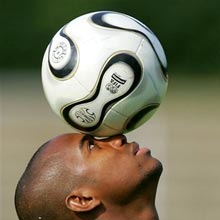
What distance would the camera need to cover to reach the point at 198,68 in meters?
24.1

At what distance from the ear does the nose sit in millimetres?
312

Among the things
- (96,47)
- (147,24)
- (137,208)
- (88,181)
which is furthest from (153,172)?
(147,24)

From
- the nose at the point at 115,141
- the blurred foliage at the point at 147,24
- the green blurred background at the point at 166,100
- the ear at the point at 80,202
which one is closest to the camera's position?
the ear at the point at 80,202

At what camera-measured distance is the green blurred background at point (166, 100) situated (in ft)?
61.1

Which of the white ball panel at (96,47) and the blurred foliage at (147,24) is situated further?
the blurred foliage at (147,24)

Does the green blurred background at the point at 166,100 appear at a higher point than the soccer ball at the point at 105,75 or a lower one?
lower

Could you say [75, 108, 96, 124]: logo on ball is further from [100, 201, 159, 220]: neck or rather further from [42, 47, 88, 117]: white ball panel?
[100, 201, 159, 220]: neck

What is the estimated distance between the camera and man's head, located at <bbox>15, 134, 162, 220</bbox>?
670cm

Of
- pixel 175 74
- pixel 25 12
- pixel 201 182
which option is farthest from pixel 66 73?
pixel 25 12

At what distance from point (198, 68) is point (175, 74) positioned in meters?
0.64

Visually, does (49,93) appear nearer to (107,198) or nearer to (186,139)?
(107,198)

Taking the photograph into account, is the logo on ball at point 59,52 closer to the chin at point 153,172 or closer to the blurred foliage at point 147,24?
the chin at point 153,172

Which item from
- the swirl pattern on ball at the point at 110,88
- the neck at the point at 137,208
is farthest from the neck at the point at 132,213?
the swirl pattern on ball at the point at 110,88

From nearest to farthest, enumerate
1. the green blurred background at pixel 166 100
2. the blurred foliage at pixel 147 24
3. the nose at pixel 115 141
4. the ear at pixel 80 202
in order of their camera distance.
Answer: the ear at pixel 80 202, the nose at pixel 115 141, the green blurred background at pixel 166 100, the blurred foliage at pixel 147 24
